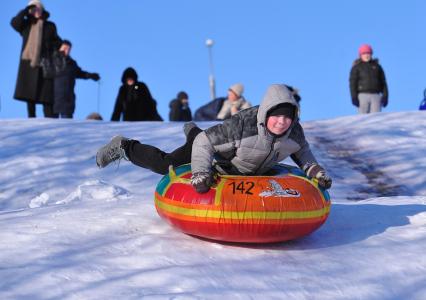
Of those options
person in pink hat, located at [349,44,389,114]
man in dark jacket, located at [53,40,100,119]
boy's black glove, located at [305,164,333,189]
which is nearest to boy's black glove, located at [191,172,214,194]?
boy's black glove, located at [305,164,333,189]

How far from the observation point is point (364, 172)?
26.6 feet

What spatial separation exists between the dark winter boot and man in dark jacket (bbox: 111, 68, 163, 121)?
5.33m

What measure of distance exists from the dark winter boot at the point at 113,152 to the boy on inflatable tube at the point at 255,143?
39.5 inches

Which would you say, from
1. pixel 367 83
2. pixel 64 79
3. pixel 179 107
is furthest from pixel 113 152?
pixel 179 107

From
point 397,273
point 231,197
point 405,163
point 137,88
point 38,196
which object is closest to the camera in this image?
point 397,273

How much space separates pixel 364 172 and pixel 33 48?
16.5ft

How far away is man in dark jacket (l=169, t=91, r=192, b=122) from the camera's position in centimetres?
1302

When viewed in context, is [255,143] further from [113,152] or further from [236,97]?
[236,97]

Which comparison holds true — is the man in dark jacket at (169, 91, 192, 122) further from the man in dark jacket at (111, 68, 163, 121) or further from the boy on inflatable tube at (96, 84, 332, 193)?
the boy on inflatable tube at (96, 84, 332, 193)

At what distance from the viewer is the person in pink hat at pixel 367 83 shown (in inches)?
447

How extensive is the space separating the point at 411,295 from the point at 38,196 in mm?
4610

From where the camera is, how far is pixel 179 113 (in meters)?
13.0

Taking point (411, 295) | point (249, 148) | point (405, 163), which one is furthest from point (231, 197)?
point (405, 163)

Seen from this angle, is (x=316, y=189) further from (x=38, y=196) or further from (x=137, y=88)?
(x=137, y=88)
